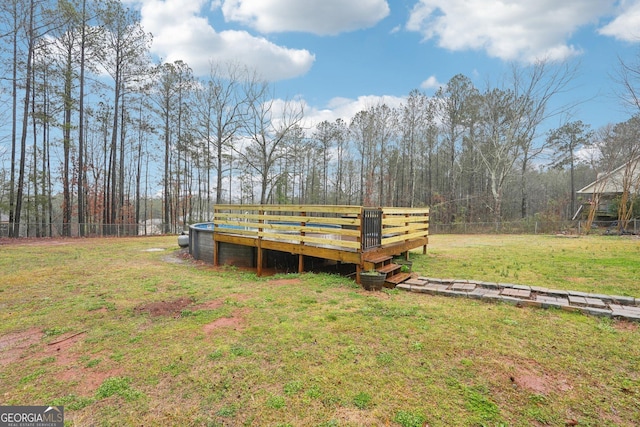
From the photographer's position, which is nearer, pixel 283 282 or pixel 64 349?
pixel 64 349

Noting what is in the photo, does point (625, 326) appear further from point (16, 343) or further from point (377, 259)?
point (16, 343)

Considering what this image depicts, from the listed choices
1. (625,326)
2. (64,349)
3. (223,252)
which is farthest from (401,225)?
(64,349)

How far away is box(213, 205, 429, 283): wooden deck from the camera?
505 cm

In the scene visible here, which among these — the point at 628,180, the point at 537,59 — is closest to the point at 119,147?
the point at 537,59

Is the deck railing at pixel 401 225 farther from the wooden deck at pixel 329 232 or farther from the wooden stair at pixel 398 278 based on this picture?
the wooden stair at pixel 398 278

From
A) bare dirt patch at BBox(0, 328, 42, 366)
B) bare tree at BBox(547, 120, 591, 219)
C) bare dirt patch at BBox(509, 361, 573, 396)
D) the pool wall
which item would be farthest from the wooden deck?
bare tree at BBox(547, 120, 591, 219)

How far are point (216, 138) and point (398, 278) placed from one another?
1900cm

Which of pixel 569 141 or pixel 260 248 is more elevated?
pixel 569 141

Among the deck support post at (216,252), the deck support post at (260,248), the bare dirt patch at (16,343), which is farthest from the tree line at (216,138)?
the bare dirt patch at (16,343)

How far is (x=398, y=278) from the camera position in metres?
5.04

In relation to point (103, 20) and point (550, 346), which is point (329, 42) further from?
point (550, 346)

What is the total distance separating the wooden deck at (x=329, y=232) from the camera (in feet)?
16.6

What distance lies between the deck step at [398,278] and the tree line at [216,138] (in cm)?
1487

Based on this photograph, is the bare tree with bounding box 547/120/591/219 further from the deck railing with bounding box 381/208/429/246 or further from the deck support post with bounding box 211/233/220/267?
the deck support post with bounding box 211/233/220/267
